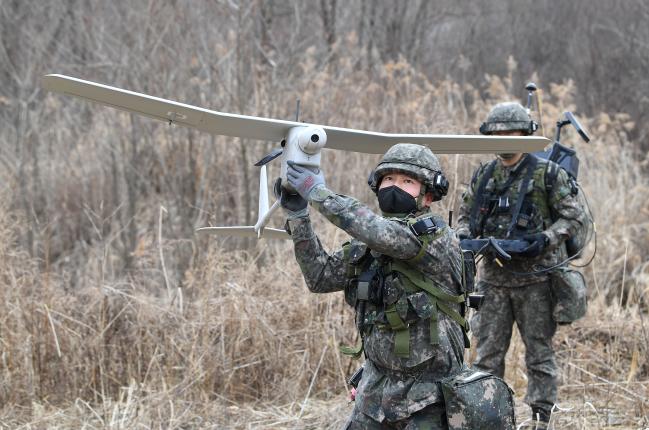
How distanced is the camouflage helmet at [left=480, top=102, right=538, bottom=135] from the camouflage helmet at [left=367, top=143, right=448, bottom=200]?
63.9 inches

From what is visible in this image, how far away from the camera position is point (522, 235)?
4.32m

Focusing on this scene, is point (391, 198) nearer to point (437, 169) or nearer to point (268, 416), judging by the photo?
point (437, 169)

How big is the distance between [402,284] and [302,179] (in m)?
0.55

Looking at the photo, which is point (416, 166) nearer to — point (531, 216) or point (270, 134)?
point (270, 134)

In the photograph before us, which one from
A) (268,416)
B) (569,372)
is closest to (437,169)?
(268,416)

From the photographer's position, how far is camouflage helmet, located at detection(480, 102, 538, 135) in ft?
14.3

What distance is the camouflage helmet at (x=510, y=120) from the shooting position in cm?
437

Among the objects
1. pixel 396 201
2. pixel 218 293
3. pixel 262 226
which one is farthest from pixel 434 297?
pixel 218 293

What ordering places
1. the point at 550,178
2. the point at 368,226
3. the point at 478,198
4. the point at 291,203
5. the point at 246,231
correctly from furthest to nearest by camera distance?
the point at 478,198 < the point at 550,178 < the point at 246,231 < the point at 291,203 < the point at 368,226

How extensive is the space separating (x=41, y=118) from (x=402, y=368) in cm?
806

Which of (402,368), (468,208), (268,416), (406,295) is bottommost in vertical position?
(268,416)

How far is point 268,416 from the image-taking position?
4879 millimetres

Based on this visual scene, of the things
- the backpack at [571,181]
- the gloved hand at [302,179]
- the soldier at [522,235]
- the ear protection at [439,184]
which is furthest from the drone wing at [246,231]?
the backpack at [571,181]

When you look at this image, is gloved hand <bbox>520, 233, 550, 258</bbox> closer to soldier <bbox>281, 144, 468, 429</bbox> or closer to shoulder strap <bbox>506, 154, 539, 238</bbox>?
shoulder strap <bbox>506, 154, 539, 238</bbox>
